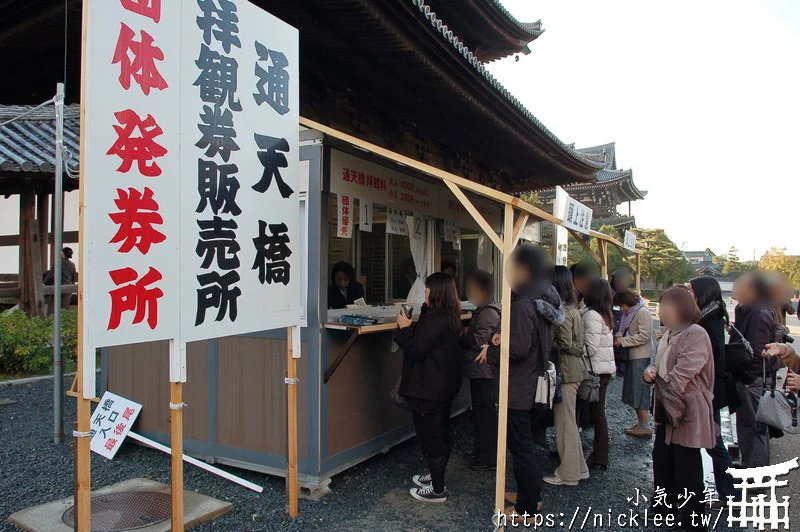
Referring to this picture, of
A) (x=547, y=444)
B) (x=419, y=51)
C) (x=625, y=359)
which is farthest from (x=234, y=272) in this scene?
(x=625, y=359)

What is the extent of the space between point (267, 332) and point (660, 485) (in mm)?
3164

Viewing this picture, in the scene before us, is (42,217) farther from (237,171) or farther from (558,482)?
(558,482)

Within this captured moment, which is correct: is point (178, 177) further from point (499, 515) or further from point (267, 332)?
point (499, 515)

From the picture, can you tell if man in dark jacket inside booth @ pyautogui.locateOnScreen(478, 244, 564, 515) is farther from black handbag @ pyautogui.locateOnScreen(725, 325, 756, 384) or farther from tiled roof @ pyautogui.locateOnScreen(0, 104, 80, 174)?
tiled roof @ pyautogui.locateOnScreen(0, 104, 80, 174)

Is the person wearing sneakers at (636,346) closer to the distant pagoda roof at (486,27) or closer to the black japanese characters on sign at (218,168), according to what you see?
the black japanese characters on sign at (218,168)

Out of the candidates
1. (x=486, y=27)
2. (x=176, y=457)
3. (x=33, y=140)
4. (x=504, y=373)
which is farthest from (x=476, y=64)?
(x=33, y=140)

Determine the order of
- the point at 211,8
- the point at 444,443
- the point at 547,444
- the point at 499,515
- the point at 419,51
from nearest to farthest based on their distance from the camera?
the point at 211,8 → the point at 499,515 → the point at 444,443 → the point at 419,51 → the point at 547,444

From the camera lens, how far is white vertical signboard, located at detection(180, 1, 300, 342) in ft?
9.99

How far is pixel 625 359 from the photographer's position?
614 cm

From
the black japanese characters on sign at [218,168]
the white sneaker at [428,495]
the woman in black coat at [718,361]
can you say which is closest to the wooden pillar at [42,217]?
the black japanese characters on sign at [218,168]

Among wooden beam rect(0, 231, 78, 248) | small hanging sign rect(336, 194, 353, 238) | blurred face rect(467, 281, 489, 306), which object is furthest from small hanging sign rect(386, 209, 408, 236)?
wooden beam rect(0, 231, 78, 248)

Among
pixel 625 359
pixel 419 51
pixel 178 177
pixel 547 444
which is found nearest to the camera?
pixel 178 177

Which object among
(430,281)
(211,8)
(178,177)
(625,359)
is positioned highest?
(211,8)

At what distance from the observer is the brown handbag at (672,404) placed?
3619mm
